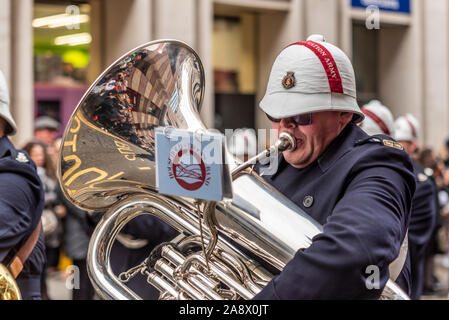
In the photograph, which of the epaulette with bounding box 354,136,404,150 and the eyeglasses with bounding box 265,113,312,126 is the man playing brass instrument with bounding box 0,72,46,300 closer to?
the eyeglasses with bounding box 265,113,312,126

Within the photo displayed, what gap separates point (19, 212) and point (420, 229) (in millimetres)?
2681

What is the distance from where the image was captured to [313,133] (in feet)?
7.56

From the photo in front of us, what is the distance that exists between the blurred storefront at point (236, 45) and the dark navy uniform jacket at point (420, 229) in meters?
6.04

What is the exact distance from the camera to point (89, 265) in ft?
8.01

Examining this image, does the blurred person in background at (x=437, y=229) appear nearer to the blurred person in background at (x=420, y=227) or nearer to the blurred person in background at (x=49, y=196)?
the blurred person in background at (x=420, y=227)

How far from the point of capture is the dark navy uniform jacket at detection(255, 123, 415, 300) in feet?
5.96

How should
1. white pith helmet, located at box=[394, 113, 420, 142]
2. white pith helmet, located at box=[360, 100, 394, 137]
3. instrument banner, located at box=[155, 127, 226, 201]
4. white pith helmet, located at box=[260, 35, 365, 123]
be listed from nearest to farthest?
instrument banner, located at box=[155, 127, 226, 201] < white pith helmet, located at box=[260, 35, 365, 123] < white pith helmet, located at box=[360, 100, 394, 137] < white pith helmet, located at box=[394, 113, 420, 142]

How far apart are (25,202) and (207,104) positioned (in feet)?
27.3

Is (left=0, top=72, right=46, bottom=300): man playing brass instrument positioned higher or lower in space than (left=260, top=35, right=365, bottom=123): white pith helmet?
lower

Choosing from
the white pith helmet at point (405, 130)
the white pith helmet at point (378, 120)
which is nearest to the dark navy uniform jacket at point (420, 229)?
the white pith helmet at point (378, 120)

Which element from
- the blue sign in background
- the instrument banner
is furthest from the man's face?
the blue sign in background

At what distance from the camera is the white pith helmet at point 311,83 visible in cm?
221
